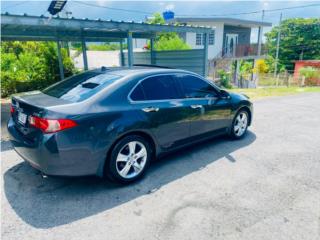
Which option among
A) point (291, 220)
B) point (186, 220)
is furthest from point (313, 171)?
point (186, 220)

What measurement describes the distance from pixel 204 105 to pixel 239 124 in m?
1.35

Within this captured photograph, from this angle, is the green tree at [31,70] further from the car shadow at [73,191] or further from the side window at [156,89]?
the side window at [156,89]

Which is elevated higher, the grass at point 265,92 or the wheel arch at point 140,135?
the wheel arch at point 140,135

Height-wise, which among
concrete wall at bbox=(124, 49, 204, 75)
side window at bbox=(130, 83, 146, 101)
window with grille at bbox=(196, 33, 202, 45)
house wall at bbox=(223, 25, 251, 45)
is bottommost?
side window at bbox=(130, 83, 146, 101)

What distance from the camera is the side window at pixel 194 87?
13.3ft

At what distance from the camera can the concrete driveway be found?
2.52 metres

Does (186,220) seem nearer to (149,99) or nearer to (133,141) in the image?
(133,141)

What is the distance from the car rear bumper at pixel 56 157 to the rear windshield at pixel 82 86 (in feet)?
2.12

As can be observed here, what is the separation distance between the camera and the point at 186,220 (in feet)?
8.75

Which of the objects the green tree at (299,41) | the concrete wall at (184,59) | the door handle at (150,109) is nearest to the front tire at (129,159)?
the door handle at (150,109)

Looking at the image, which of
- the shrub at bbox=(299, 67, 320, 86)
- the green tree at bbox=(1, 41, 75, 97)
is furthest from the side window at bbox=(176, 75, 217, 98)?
the shrub at bbox=(299, 67, 320, 86)

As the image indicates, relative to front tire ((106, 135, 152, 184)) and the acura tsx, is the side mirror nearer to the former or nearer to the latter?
the acura tsx

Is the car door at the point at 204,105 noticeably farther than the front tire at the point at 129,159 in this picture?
Yes

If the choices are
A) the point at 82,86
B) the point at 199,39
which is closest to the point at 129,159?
the point at 82,86
